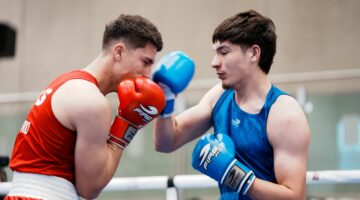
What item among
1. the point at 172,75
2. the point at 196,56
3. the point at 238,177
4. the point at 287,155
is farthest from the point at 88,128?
the point at 196,56

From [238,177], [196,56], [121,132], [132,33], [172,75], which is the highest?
[132,33]

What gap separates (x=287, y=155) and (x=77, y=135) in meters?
0.79

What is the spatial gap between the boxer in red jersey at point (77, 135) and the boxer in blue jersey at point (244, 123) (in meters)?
0.22

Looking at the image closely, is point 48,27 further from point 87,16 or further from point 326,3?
point 326,3

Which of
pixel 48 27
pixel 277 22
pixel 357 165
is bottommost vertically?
pixel 357 165

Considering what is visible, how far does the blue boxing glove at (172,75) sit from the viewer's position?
229 centimetres

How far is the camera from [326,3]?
226 inches

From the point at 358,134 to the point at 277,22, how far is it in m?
1.70

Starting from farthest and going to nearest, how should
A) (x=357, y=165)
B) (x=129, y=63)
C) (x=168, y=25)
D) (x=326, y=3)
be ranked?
(x=168, y=25), (x=326, y=3), (x=357, y=165), (x=129, y=63)

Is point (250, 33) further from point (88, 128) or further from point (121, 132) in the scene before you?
point (88, 128)

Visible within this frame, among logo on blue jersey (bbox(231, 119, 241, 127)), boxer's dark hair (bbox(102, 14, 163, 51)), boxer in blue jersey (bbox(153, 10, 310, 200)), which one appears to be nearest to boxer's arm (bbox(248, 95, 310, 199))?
boxer in blue jersey (bbox(153, 10, 310, 200))

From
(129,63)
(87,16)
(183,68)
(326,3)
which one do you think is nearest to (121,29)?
(129,63)

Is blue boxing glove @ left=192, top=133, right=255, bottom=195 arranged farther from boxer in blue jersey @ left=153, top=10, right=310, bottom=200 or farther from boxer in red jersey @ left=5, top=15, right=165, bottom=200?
boxer in red jersey @ left=5, top=15, right=165, bottom=200

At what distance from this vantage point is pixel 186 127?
2.54 meters
